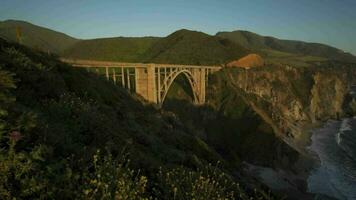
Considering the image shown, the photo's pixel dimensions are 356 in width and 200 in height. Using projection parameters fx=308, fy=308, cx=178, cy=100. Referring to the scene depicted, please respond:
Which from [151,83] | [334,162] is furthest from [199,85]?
[151,83]

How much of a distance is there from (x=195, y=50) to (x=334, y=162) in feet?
334

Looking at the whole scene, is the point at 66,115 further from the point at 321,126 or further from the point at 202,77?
the point at 321,126

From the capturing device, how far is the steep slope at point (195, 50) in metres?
131

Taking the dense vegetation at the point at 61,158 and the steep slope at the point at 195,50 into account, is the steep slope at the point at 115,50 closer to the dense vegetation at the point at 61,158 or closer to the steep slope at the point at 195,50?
the steep slope at the point at 195,50

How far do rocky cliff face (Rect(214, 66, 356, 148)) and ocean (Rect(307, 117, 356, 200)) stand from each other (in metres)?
7.54

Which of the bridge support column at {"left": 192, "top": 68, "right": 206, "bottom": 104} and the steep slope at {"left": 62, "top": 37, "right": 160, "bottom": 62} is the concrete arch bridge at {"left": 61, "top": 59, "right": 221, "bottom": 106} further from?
the steep slope at {"left": 62, "top": 37, "right": 160, "bottom": 62}

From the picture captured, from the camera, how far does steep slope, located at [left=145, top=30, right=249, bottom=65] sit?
430ft

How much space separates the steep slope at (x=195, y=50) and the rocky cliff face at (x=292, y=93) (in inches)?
816

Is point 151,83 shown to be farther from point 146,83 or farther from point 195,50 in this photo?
point 195,50

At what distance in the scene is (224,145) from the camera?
6338cm

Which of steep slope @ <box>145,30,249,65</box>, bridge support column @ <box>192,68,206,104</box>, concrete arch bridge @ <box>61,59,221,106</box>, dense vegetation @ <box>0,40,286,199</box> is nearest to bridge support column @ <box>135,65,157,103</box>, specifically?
concrete arch bridge @ <box>61,59,221,106</box>

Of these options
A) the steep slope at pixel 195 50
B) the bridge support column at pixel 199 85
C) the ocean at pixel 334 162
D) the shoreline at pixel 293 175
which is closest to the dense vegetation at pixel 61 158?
the shoreline at pixel 293 175

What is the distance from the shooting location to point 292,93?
112875 millimetres

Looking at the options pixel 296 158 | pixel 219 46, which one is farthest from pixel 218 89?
pixel 219 46
